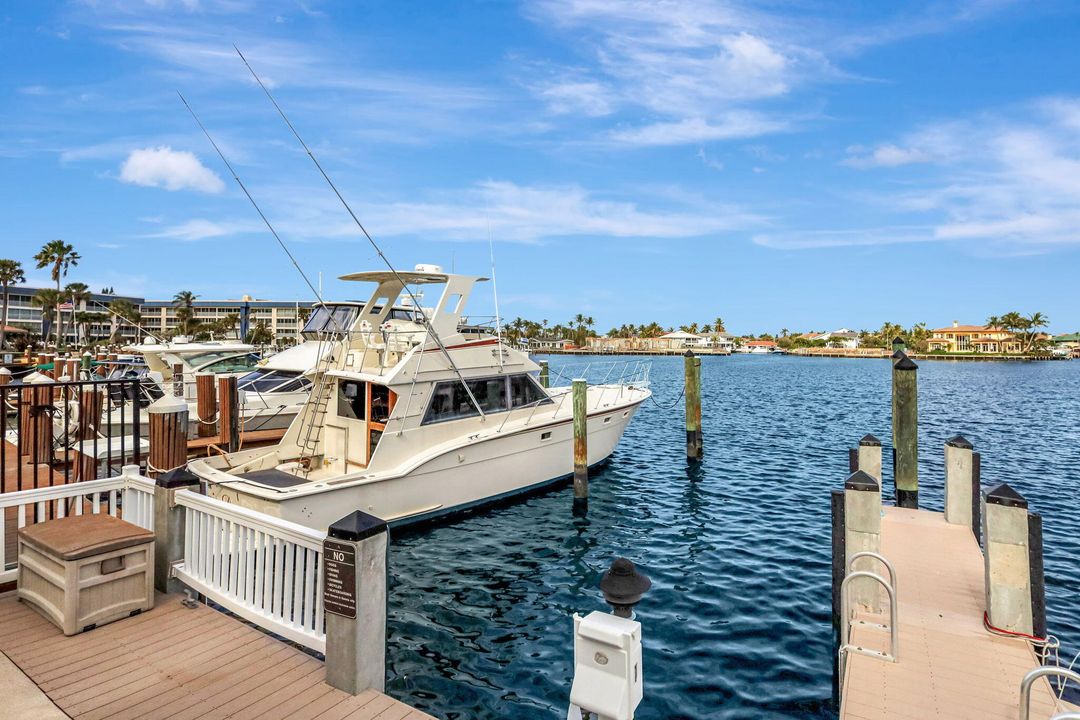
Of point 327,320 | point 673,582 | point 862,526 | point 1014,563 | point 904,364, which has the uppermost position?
point 327,320

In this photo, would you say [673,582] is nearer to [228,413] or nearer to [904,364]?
[904,364]

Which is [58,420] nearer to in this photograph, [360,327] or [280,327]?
[360,327]

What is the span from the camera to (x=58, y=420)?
48.2 feet

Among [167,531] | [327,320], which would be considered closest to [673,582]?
[167,531]

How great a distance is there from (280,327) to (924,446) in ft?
449

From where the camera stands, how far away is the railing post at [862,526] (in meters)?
6.70

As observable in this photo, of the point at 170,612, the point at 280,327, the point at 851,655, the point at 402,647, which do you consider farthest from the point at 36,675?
the point at 280,327

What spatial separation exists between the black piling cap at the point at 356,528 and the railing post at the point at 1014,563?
599 cm

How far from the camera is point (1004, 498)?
5.92m

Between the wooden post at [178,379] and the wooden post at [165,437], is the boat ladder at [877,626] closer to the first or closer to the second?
the wooden post at [165,437]

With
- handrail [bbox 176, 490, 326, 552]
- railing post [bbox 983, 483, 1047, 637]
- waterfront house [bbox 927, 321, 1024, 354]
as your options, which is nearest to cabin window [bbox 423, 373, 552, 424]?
handrail [bbox 176, 490, 326, 552]

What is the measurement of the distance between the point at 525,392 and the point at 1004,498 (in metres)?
9.86

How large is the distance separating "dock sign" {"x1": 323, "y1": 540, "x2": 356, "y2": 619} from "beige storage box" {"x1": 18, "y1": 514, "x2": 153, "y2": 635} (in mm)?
2229

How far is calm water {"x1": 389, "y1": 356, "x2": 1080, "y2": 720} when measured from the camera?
671cm
